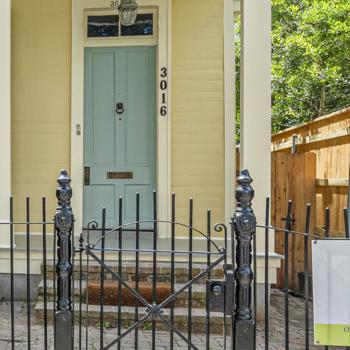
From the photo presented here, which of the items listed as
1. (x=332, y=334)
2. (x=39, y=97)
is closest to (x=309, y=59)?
(x=39, y=97)

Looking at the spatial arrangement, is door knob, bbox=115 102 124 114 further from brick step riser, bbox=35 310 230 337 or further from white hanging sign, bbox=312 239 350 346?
white hanging sign, bbox=312 239 350 346

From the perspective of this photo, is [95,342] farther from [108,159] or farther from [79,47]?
[79,47]

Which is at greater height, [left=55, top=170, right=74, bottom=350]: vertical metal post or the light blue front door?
the light blue front door

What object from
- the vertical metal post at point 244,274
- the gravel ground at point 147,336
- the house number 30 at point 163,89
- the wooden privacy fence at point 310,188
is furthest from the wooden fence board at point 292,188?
the vertical metal post at point 244,274

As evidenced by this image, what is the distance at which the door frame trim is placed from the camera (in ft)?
18.1

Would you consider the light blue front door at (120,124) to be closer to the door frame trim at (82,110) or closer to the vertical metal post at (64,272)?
the door frame trim at (82,110)

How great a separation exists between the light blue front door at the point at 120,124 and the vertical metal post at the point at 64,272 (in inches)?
121

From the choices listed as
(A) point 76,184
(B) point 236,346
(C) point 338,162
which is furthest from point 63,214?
(C) point 338,162

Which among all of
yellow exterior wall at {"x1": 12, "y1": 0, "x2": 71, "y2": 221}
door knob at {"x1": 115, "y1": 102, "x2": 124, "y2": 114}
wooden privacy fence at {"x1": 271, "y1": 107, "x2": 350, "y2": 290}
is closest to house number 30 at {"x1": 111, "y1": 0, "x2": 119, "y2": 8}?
yellow exterior wall at {"x1": 12, "y1": 0, "x2": 71, "y2": 221}

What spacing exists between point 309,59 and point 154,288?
10262 millimetres

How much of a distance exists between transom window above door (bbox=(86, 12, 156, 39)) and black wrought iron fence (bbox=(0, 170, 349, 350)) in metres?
2.50

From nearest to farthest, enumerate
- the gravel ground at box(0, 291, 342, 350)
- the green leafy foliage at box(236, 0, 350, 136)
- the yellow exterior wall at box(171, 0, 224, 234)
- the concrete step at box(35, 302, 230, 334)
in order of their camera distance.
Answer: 1. the gravel ground at box(0, 291, 342, 350)
2. the concrete step at box(35, 302, 230, 334)
3. the yellow exterior wall at box(171, 0, 224, 234)
4. the green leafy foliage at box(236, 0, 350, 136)

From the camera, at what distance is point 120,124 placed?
5699mm

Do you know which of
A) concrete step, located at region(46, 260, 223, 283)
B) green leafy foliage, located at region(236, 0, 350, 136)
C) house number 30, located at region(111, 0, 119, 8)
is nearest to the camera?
concrete step, located at region(46, 260, 223, 283)
